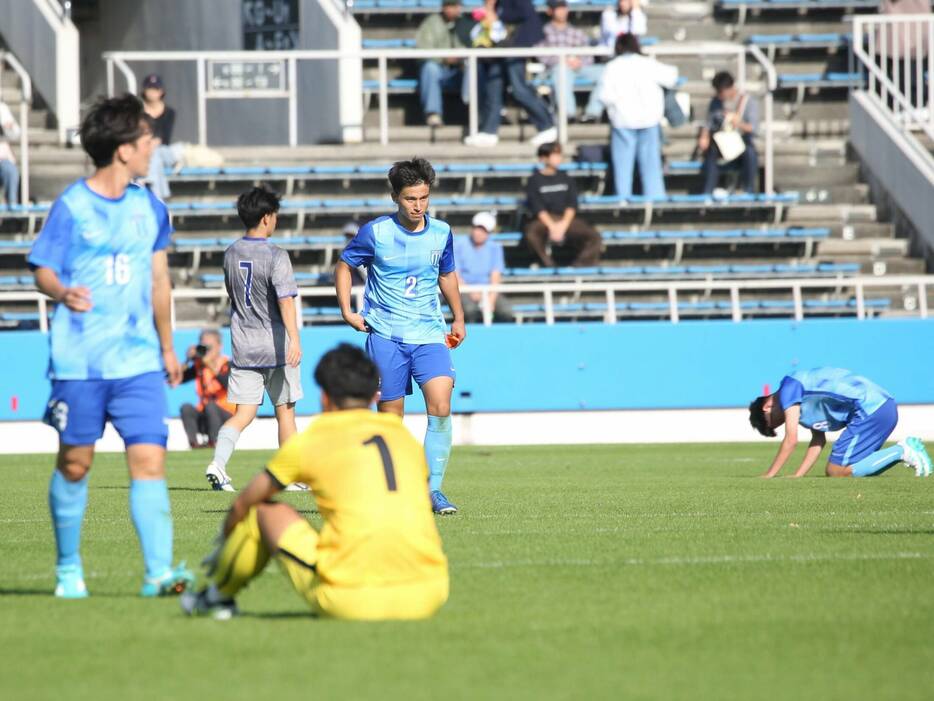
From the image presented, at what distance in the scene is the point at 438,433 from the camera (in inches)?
444

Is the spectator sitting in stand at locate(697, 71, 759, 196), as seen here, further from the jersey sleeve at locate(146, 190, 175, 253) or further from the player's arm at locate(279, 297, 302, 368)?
the jersey sleeve at locate(146, 190, 175, 253)

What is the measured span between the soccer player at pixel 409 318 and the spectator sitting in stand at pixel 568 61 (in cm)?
1558

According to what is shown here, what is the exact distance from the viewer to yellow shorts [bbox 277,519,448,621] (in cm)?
600

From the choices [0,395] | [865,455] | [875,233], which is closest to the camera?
[865,455]

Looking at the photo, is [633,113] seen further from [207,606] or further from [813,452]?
[207,606]

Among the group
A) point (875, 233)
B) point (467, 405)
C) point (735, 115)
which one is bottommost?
point (467, 405)

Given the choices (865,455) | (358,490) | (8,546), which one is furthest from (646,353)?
(358,490)

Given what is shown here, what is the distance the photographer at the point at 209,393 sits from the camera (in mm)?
20344

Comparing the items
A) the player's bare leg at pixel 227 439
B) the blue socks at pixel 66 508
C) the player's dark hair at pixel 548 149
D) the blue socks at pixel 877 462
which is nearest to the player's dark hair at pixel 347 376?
the blue socks at pixel 66 508

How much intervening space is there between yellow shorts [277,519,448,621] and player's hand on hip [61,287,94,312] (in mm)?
1473

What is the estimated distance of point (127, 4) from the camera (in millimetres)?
30859

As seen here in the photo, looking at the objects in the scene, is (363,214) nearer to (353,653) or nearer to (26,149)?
(26,149)

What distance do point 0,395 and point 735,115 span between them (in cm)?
1130

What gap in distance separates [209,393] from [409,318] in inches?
387
